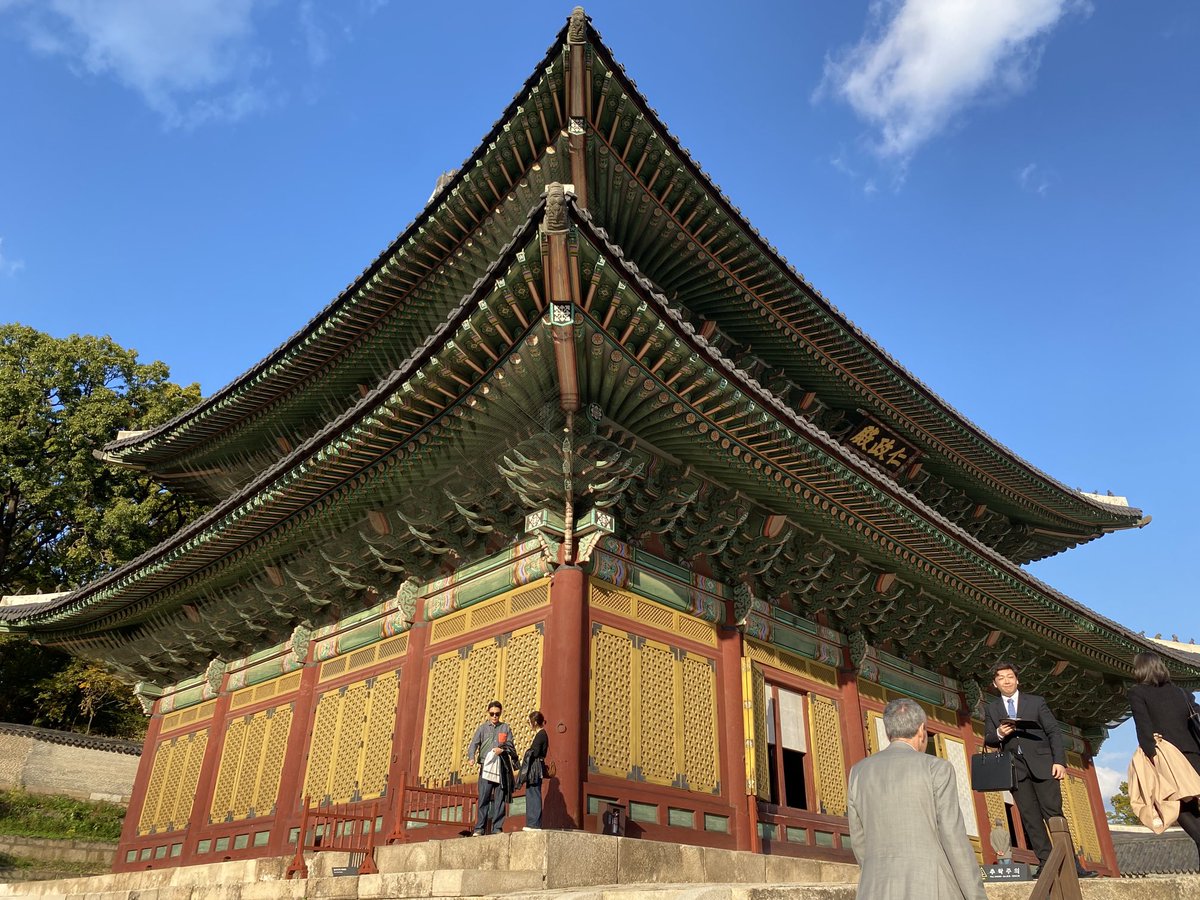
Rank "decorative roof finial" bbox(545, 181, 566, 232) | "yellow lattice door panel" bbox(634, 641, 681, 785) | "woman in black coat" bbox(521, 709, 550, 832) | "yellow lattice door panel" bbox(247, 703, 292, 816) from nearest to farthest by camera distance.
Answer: "decorative roof finial" bbox(545, 181, 566, 232), "woman in black coat" bbox(521, 709, 550, 832), "yellow lattice door panel" bbox(634, 641, 681, 785), "yellow lattice door panel" bbox(247, 703, 292, 816)

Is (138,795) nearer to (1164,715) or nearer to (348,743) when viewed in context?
(348,743)

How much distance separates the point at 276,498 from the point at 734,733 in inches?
290

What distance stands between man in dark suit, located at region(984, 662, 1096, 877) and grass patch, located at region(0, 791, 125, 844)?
26.3 meters

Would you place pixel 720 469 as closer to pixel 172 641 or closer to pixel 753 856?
pixel 753 856

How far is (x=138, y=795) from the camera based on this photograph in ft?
57.1

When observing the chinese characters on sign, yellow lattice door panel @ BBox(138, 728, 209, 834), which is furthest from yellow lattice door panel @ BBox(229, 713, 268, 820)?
the chinese characters on sign

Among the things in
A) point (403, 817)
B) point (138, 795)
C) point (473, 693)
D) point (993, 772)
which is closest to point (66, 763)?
point (138, 795)

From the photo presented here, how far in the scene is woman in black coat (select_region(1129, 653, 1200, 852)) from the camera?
6.33m

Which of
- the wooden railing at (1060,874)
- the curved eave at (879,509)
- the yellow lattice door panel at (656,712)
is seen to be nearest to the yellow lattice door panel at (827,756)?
the curved eave at (879,509)

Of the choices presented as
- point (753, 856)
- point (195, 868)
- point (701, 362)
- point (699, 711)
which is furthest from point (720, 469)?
point (195, 868)

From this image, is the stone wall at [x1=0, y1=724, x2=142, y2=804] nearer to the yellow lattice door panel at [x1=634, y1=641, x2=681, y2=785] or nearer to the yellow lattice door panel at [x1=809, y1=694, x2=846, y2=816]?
the yellow lattice door panel at [x1=634, y1=641, x2=681, y2=785]

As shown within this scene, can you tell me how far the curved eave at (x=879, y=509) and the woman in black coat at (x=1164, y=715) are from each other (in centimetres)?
500

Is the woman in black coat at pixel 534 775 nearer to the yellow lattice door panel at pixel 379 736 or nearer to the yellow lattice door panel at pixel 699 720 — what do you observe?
the yellow lattice door panel at pixel 699 720

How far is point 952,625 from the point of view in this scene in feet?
52.2
